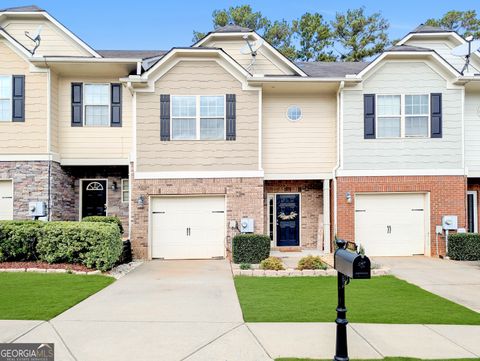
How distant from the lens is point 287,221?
1599cm

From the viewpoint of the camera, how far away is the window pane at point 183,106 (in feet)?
45.9

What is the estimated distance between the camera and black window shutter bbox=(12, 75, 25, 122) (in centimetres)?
1397

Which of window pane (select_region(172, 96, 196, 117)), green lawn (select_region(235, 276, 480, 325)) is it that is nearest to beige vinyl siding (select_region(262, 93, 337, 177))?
window pane (select_region(172, 96, 196, 117))

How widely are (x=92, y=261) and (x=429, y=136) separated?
37.2ft

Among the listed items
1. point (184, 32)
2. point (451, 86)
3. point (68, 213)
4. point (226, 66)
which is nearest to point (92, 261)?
point (68, 213)

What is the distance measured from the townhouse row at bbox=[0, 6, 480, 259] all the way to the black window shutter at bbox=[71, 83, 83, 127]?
4cm

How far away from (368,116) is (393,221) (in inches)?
147

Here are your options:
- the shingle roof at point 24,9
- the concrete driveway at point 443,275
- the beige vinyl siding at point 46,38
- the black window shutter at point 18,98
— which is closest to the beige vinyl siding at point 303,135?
the concrete driveway at point 443,275

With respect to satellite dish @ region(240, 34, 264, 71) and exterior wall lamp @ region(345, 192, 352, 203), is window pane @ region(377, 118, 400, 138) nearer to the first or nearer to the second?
exterior wall lamp @ region(345, 192, 352, 203)

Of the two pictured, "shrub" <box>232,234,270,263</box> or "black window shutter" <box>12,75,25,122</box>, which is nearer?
"shrub" <box>232,234,270,263</box>

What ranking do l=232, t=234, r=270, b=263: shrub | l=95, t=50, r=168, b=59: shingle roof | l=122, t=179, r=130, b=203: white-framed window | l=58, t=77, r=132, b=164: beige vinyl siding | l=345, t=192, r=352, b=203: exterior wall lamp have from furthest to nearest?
l=95, t=50, r=168, b=59: shingle roof, l=122, t=179, r=130, b=203: white-framed window, l=58, t=77, r=132, b=164: beige vinyl siding, l=345, t=192, r=352, b=203: exterior wall lamp, l=232, t=234, r=270, b=263: shrub

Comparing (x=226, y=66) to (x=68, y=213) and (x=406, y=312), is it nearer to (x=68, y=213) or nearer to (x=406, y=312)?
(x=68, y=213)

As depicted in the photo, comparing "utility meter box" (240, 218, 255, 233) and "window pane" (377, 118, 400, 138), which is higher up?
"window pane" (377, 118, 400, 138)

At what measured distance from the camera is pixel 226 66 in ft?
46.1
